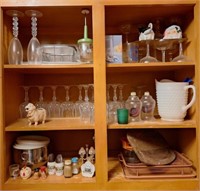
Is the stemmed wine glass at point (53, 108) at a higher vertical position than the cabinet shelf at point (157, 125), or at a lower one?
higher

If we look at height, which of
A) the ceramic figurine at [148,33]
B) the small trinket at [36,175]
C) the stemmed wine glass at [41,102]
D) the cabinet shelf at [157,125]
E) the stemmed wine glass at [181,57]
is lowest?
the small trinket at [36,175]

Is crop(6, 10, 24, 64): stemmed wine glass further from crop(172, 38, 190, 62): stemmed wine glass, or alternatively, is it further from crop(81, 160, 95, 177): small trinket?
crop(172, 38, 190, 62): stemmed wine glass

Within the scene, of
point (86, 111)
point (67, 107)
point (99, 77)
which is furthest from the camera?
point (67, 107)

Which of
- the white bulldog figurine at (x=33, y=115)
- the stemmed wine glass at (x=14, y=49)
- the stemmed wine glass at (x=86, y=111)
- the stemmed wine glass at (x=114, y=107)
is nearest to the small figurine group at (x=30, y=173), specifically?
the white bulldog figurine at (x=33, y=115)

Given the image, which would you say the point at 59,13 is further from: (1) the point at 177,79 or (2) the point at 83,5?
(1) the point at 177,79

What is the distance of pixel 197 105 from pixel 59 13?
91 centimetres

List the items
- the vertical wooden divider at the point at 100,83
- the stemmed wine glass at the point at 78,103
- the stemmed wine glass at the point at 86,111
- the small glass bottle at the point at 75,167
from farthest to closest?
the stemmed wine glass at the point at 78,103 → the stemmed wine glass at the point at 86,111 → the small glass bottle at the point at 75,167 → the vertical wooden divider at the point at 100,83

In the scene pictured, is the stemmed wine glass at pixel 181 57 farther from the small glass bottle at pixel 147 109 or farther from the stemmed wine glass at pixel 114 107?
the stemmed wine glass at pixel 114 107

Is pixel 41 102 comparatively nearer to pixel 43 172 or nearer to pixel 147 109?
pixel 43 172

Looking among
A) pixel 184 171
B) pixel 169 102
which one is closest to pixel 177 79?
pixel 169 102

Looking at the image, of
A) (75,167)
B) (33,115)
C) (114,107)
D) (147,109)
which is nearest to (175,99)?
(147,109)

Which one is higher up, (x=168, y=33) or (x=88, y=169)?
(x=168, y=33)

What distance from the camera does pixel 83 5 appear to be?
1.04 metres

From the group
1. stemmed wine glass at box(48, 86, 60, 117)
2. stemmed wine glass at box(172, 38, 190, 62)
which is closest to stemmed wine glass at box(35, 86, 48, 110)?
stemmed wine glass at box(48, 86, 60, 117)
